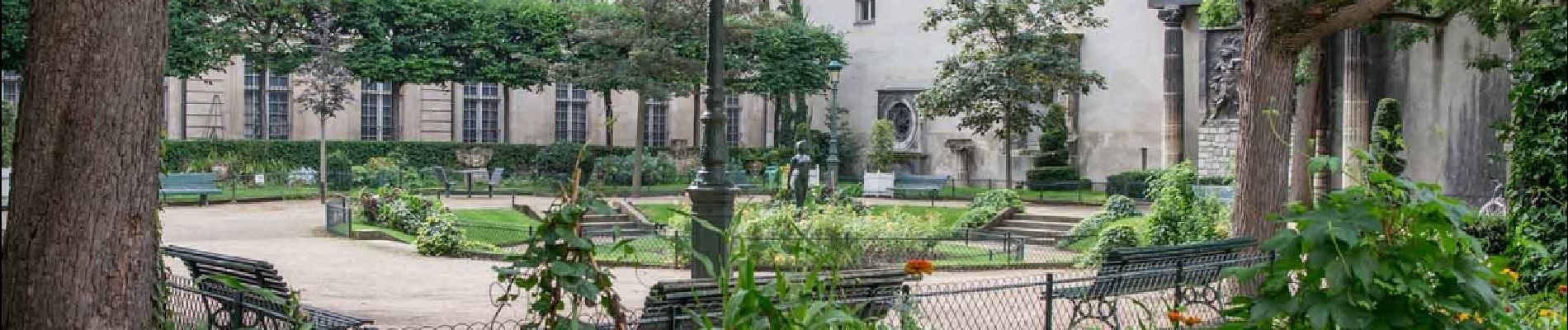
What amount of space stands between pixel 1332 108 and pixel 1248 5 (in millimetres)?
16878

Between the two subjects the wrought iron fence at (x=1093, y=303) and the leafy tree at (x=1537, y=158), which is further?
the leafy tree at (x=1537, y=158)

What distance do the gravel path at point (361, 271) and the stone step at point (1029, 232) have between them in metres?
6.50

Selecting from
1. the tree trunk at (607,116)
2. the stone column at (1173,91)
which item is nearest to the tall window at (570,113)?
the tree trunk at (607,116)

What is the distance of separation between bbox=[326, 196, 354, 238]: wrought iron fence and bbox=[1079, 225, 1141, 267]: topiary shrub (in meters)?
9.43

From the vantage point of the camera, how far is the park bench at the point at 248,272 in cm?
809

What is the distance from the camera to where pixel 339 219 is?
22.6 metres

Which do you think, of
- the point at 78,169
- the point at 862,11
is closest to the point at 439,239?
the point at 78,169

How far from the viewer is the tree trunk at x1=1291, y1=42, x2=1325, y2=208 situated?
1956 cm

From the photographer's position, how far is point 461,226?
2116 centimetres

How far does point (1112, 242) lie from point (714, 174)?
28.0 ft

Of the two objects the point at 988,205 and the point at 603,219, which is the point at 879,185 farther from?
the point at 603,219

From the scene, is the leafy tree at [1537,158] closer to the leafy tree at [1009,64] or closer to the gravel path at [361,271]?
the gravel path at [361,271]

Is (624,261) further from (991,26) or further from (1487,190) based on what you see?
(991,26)

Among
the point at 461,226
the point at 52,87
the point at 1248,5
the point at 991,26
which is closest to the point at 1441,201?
the point at 52,87
